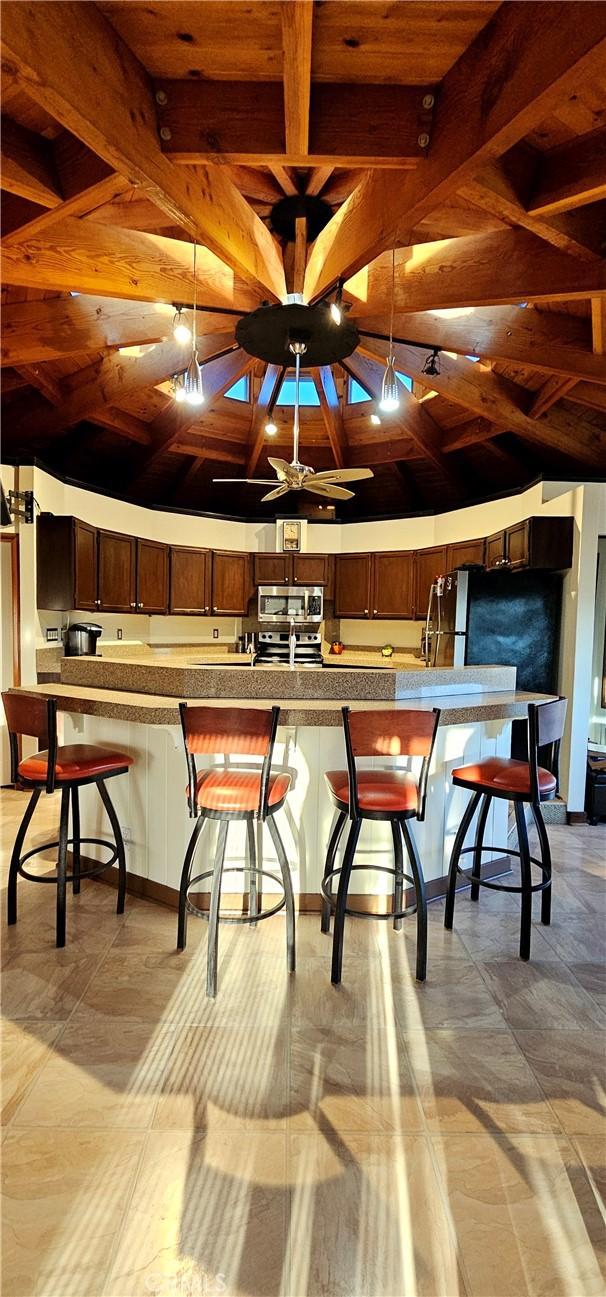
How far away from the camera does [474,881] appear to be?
2535mm

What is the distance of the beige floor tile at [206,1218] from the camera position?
1203mm

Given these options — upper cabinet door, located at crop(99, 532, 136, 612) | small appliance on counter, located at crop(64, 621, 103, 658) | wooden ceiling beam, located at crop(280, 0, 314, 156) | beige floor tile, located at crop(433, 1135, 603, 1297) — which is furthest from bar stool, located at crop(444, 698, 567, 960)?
upper cabinet door, located at crop(99, 532, 136, 612)

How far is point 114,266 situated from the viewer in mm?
2541

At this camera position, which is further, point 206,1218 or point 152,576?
point 152,576

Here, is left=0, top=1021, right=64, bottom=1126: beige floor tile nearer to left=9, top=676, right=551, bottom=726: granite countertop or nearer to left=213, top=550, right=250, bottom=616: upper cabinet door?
left=9, top=676, right=551, bottom=726: granite countertop

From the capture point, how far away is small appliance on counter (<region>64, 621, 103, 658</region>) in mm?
4480

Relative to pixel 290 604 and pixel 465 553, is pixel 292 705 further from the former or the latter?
pixel 290 604

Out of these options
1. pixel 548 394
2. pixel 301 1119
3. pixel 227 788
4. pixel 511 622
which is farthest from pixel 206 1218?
pixel 548 394

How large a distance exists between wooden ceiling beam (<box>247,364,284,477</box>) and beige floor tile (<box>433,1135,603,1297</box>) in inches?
181

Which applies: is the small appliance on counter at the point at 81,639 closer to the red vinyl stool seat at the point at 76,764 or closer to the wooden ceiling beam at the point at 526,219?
the red vinyl stool seat at the point at 76,764

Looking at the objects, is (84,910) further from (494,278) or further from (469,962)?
(494,278)

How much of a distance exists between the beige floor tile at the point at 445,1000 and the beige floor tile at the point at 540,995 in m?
0.06

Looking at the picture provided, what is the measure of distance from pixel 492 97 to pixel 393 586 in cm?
504

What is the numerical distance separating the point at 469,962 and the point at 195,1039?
1.17 meters
